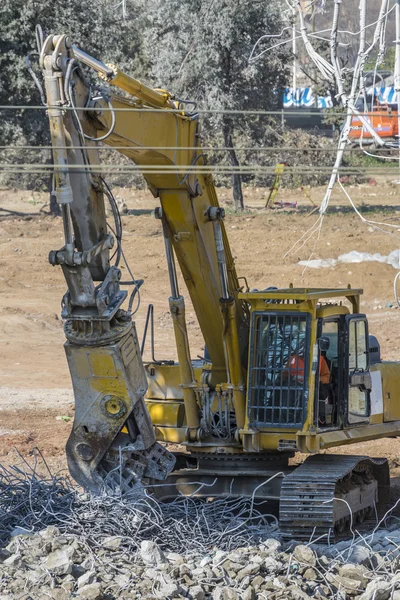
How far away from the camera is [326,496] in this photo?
9688 mm

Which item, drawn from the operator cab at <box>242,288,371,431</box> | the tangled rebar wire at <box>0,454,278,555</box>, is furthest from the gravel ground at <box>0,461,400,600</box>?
the operator cab at <box>242,288,371,431</box>

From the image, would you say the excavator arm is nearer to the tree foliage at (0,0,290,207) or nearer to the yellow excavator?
the yellow excavator

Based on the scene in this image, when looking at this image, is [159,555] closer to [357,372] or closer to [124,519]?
[124,519]

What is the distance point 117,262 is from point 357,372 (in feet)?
10.3

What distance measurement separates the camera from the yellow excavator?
8.57 meters

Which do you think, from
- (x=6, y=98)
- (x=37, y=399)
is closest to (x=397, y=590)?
(x=37, y=399)

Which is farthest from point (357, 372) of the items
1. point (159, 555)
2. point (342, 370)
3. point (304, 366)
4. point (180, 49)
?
point (180, 49)

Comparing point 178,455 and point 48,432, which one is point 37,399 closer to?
point 48,432

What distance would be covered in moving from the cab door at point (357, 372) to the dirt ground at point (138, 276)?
3194mm

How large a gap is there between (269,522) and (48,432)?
18.2ft

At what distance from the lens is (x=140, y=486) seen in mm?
9234

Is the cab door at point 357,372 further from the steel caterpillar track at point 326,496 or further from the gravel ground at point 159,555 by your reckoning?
the gravel ground at point 159,555

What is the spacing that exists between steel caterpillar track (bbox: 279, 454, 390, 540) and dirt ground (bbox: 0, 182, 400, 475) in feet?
8.67

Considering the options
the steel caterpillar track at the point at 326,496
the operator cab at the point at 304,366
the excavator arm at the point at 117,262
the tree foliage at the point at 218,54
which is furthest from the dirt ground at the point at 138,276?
the excavator arm at the point at 117,262
